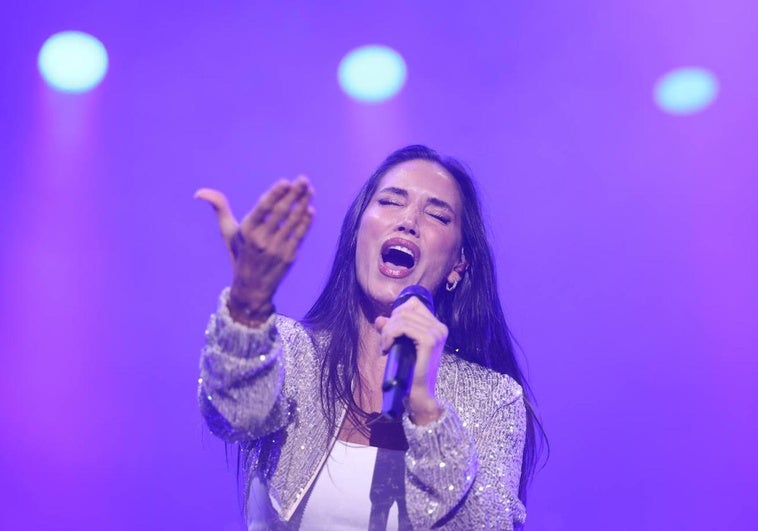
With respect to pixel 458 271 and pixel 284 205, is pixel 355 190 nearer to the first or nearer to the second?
pixel 458 271

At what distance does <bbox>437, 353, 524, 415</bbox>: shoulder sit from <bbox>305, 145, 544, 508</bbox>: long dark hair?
17 cm

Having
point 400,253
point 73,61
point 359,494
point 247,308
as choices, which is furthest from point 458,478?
point 73,61

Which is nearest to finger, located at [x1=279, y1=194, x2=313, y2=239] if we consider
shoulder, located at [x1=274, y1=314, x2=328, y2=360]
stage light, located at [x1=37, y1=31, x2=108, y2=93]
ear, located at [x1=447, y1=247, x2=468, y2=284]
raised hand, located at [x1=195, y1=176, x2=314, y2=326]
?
raised hand, located at [x1=195, y1=176, x2=314, y2=326]

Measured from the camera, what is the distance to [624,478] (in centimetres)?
282

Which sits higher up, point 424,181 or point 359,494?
point 424,181

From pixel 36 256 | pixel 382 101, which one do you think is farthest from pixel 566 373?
pixel 36 256

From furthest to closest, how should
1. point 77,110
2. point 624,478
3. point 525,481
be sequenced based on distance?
point 77,110 → point 624,478 → point 525,481

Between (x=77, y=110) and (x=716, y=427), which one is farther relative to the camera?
(x=77, y=110)

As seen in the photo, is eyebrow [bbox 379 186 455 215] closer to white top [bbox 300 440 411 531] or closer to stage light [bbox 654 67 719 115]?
white top [bbox 300 440 411 531]

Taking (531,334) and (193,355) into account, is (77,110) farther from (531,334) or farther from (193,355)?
(531,334)

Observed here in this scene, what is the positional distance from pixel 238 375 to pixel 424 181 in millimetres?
981

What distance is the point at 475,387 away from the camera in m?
2.11

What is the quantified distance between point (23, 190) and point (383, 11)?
1460 mm

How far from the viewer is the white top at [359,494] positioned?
1819 mm
